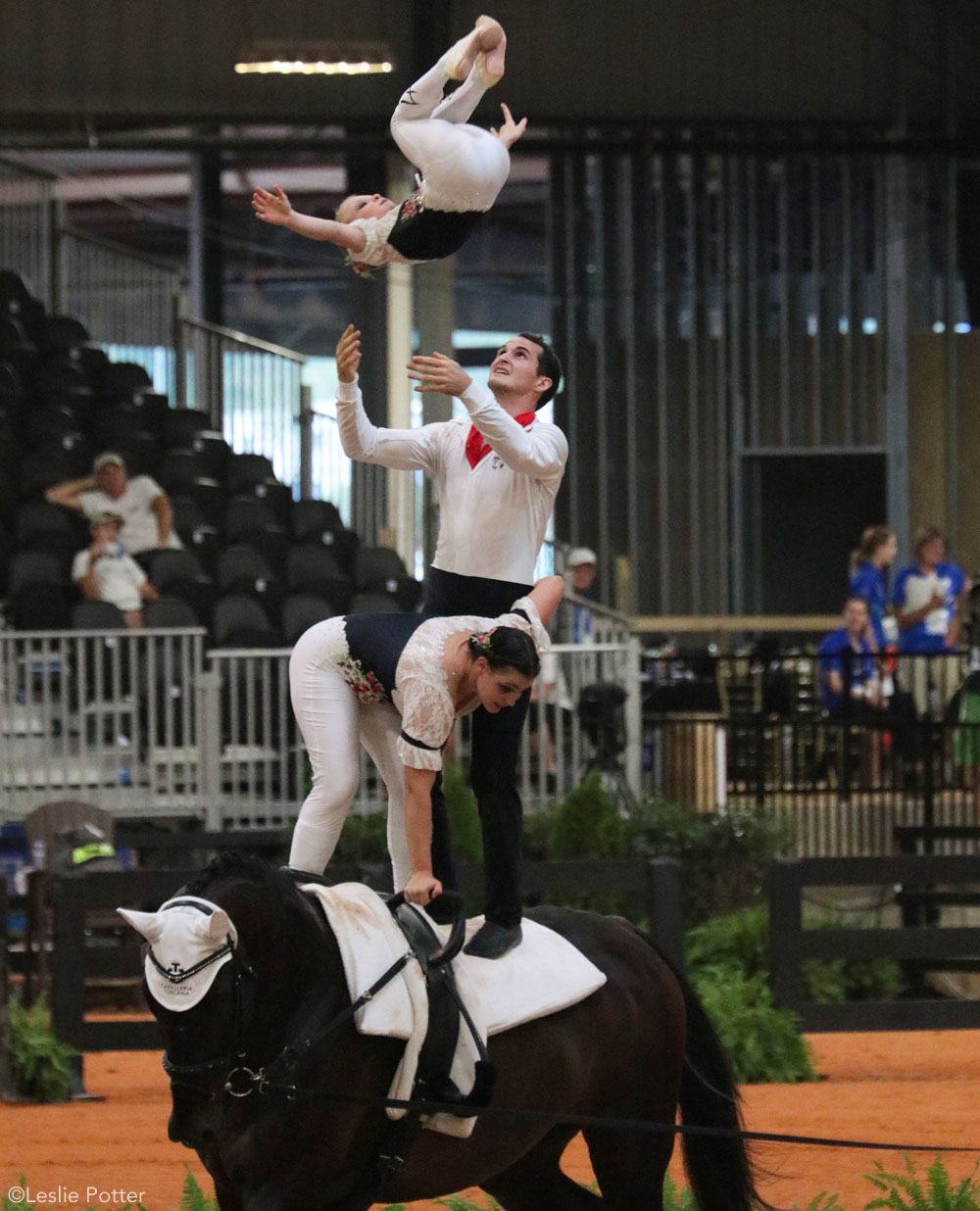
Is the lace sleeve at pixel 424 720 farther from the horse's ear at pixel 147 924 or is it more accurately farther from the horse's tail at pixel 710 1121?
the horse's tail at pixel 710 1121

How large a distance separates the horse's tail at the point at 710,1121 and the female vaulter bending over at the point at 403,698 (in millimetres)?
684

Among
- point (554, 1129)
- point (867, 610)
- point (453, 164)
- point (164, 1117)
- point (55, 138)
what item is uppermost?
point (55, 138)

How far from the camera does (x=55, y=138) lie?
18.0m

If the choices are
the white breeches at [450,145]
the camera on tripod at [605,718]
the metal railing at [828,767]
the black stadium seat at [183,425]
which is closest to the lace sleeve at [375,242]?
the white breeches at [450,145]

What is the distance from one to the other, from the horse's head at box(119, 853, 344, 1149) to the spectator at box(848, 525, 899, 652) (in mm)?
11204

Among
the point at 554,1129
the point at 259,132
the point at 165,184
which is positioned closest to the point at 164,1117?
the point at 554,1129

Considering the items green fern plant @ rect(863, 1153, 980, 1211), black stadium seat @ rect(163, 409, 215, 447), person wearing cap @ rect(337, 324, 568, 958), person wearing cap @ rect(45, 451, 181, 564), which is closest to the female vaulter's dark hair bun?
person wearing cap @ rect(337, 324, 568, 958)

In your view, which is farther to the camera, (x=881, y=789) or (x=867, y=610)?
(x=867, y=610)

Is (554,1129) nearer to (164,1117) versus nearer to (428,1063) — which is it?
(428,1063)

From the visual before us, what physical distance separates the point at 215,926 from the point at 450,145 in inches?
71.4

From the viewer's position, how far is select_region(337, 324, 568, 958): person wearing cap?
4785 mm

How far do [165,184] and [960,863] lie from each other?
18624mm

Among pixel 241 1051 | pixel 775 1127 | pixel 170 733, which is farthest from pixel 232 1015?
pixel 170 733

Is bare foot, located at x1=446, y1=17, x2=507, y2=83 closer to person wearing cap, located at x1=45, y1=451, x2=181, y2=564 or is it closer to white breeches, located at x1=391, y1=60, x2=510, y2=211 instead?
white breeches, located at x1=391, y1=60, x2=510, y2=211
